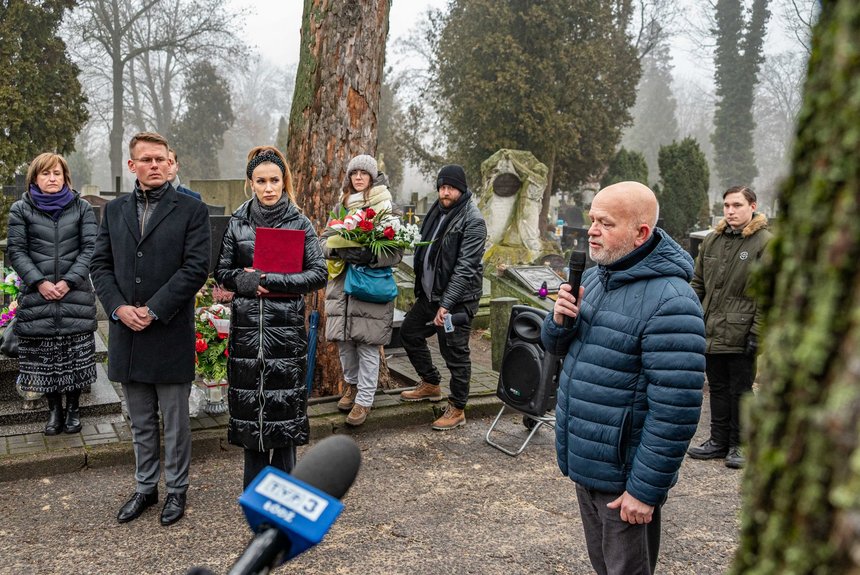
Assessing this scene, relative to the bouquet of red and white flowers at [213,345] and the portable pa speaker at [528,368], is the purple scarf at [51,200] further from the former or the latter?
the portable pa speaker at [528,368]

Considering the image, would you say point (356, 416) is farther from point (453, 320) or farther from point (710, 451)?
point (710, 451)

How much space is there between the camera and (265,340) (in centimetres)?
429

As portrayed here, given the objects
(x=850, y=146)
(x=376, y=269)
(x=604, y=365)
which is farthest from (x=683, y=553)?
(x=850, y=146)

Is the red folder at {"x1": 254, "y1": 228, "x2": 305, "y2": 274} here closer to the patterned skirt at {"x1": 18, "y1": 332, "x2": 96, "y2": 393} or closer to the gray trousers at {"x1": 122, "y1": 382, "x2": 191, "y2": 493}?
the gray trousers at {"x1": 122, "y1": 382, "x2": 191, "y2": 493}

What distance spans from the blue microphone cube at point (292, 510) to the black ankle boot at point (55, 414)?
5173mm

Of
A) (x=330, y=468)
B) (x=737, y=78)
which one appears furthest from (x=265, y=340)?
(x=737, y=78)

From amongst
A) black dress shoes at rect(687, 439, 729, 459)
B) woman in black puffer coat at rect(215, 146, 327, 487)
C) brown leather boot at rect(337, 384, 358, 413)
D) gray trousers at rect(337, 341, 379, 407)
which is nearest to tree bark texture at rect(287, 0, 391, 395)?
gray trousers at rect(337, 341, 379, 407)

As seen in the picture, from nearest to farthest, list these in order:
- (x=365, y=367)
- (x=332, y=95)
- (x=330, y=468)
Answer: (x=330, y=468) → (x=365, y=367) → (x=332, y=95)

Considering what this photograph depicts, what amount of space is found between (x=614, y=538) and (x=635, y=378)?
0.61 meters

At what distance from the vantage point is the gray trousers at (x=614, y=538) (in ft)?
9.16

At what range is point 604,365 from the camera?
283cm

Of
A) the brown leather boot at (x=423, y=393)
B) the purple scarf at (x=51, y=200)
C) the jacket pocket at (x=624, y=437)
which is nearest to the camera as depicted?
the jacket pocket at (x=624, y=437)

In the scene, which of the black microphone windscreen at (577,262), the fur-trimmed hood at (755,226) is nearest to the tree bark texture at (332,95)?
the fur-trimmed hood at (755,226)

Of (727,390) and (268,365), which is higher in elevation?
(268,365)
